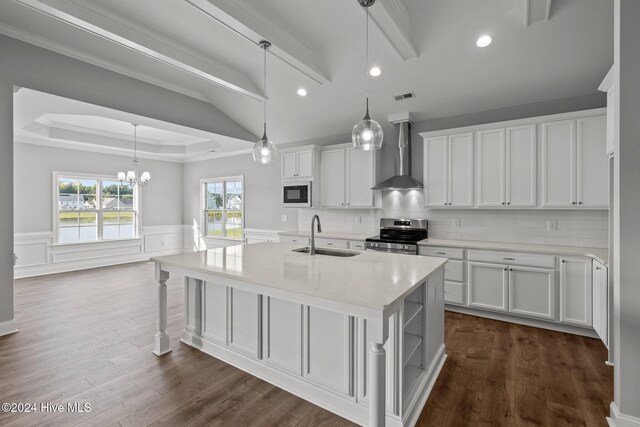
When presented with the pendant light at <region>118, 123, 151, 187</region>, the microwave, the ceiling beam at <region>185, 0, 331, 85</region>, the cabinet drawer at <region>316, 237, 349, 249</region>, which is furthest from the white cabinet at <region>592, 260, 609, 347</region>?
the pendant light at <region>118, 123, 151, 187</region>

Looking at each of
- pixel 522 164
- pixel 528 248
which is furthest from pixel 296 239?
pixel 522 164

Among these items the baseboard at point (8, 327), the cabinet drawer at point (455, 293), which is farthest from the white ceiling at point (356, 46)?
the baseboard at point (8, 327)

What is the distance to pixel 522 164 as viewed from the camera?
3.56 m

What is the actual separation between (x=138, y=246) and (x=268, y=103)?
5152 millimetres

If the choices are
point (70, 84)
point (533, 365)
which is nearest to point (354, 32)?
point (70, 84)

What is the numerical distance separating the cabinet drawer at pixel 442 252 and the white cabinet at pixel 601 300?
1.24 meters

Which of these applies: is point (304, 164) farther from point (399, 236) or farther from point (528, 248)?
point (528, 248)

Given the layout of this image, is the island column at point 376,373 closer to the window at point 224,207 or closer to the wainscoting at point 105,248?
the wainscoting at point 105,248

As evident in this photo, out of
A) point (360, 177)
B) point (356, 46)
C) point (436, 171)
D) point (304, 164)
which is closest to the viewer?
point (356, 46)

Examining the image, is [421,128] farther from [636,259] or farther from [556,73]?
[636,259]

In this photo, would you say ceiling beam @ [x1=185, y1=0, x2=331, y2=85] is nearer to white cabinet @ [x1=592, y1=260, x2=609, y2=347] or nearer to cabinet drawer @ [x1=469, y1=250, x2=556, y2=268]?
cabinet drawer @ [x1=469, y1=250, x2=556, y2=268]

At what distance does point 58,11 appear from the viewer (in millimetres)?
2441

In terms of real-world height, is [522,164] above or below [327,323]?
above

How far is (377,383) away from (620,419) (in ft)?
5.27
